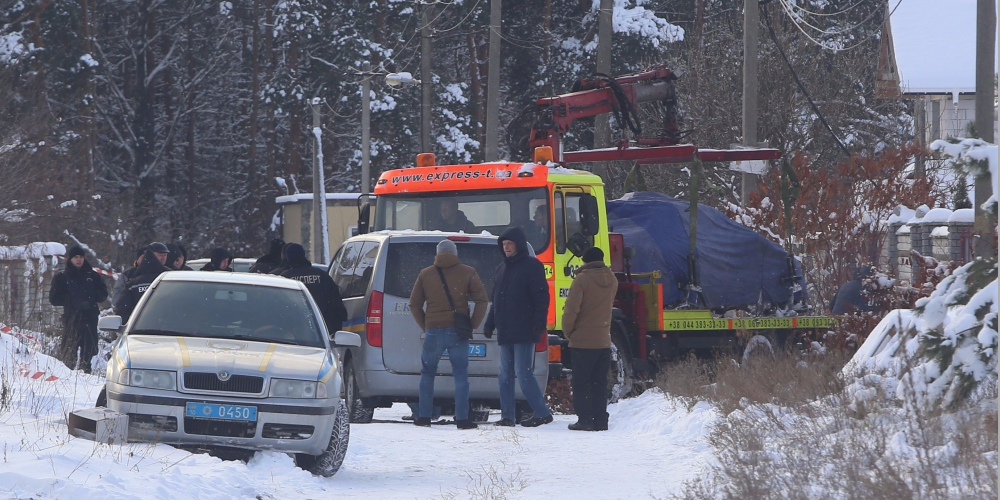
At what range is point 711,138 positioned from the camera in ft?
106

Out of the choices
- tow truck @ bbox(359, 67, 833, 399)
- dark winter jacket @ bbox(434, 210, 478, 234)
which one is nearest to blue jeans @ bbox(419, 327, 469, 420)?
tow truck @ bbox(359, 67, 833, 399)

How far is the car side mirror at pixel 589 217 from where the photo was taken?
13.8 m

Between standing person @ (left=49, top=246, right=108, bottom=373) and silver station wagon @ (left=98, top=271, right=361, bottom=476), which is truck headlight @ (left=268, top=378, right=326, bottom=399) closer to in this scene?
silver station wagon @ (left=98, top=271, right=361, bottom=476)

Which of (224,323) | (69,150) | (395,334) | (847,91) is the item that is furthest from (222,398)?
(69,150)

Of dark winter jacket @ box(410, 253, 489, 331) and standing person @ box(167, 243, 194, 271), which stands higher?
standing person @ box(167, 243, 194, 271)

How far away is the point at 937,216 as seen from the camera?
716 inches

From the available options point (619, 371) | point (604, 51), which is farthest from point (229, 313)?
point (604, 51)

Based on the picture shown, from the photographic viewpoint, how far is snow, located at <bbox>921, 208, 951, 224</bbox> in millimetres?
18094

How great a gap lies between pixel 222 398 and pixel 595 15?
116 ft

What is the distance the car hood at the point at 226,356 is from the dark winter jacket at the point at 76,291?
633 centimetres

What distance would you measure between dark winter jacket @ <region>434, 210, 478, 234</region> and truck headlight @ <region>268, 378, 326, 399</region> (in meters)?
5.82

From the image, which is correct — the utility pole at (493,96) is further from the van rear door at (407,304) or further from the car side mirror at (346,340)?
the car side mirror at (346,340)

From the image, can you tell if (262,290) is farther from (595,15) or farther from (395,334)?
(595,15)

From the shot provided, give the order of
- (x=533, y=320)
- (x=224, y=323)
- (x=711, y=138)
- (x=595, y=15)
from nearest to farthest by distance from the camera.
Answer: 1. (x=224, y=323)
2. (x=533, y=320)
3. (x=711, y=138)
4. (x=595, y=15)
